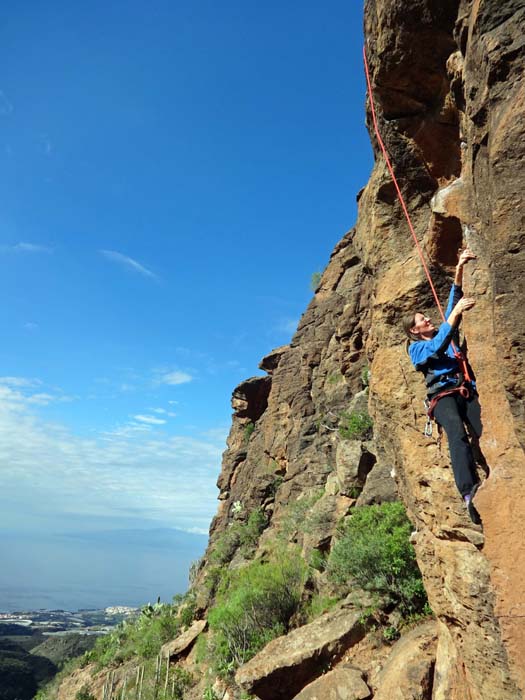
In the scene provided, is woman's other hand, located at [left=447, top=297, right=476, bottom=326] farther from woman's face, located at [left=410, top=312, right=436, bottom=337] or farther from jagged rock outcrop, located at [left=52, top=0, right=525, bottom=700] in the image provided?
woman's face, located at [left=410, top=312, right=436, bottom=337]

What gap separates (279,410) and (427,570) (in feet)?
96.2

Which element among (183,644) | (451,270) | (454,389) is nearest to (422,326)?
(451,270)

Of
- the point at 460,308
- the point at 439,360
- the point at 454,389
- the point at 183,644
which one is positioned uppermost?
the point at 460,308

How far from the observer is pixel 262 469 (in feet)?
116

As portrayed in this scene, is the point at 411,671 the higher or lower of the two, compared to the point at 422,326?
lower

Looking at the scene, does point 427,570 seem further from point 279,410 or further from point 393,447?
point 279,410

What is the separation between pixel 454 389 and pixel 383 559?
7885 mm

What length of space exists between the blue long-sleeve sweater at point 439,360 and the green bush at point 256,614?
46.2 feet

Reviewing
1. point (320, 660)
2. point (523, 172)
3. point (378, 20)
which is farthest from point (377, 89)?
point (320, 660)

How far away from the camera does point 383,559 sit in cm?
1155

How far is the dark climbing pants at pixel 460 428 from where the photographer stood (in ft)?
16.8

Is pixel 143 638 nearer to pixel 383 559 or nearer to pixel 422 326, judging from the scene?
pixel 383 559

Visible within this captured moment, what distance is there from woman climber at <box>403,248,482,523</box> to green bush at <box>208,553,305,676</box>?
44.9ft

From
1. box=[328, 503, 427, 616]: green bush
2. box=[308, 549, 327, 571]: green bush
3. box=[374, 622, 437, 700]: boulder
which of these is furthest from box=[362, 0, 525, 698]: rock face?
box=[308, 549, 327, 571]: green bush
